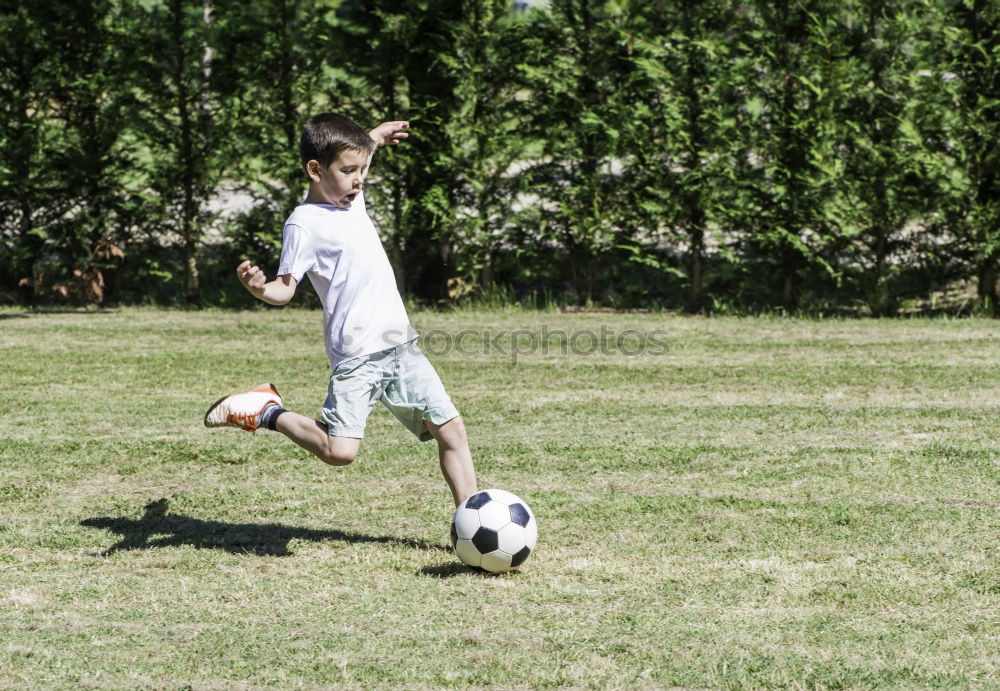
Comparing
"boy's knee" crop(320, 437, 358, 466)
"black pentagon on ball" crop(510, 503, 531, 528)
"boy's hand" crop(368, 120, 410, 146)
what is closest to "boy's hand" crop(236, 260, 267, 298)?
"boy's knee" crop(320, 437, 358, 466)

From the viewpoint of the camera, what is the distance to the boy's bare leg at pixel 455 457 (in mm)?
5477

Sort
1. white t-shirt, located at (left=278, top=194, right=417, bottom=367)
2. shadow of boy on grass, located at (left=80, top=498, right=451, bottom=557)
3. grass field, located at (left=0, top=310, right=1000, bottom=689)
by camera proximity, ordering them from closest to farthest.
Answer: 1. grass field, located at (left=0, top=310, right=1000, bottom=689)
2. white t-shirt, located at (left=278, top=194, right=417, bottom=367)
3. shadow of boy on grass, located at (left=80, top=498, right=451, bottom=557)

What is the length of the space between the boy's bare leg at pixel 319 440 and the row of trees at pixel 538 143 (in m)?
9.27

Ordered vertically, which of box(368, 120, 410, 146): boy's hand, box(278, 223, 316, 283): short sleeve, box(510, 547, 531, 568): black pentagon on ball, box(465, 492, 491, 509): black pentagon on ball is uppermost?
box(368, 120, 410, 146): boy's hand

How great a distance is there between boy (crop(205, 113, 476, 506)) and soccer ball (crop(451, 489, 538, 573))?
35 cm

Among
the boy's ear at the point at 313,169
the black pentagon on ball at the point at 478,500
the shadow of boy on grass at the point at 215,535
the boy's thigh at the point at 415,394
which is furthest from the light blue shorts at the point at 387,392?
the boy's ear at the point at 313,169

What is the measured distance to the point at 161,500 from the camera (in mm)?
6316

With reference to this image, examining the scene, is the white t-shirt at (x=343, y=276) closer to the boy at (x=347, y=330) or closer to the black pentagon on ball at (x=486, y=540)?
the boy at (x=347, y=330)

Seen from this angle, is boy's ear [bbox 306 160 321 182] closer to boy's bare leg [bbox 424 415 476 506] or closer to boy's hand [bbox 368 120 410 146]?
boy's hand [bbox 368 120 410 146]

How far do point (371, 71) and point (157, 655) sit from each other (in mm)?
11538

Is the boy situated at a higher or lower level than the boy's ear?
lower

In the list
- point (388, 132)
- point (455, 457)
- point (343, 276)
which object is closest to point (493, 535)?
point (455, 457)

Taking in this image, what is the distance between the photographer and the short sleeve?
5.21 meters

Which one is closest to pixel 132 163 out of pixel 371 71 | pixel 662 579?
pixel 371 71
